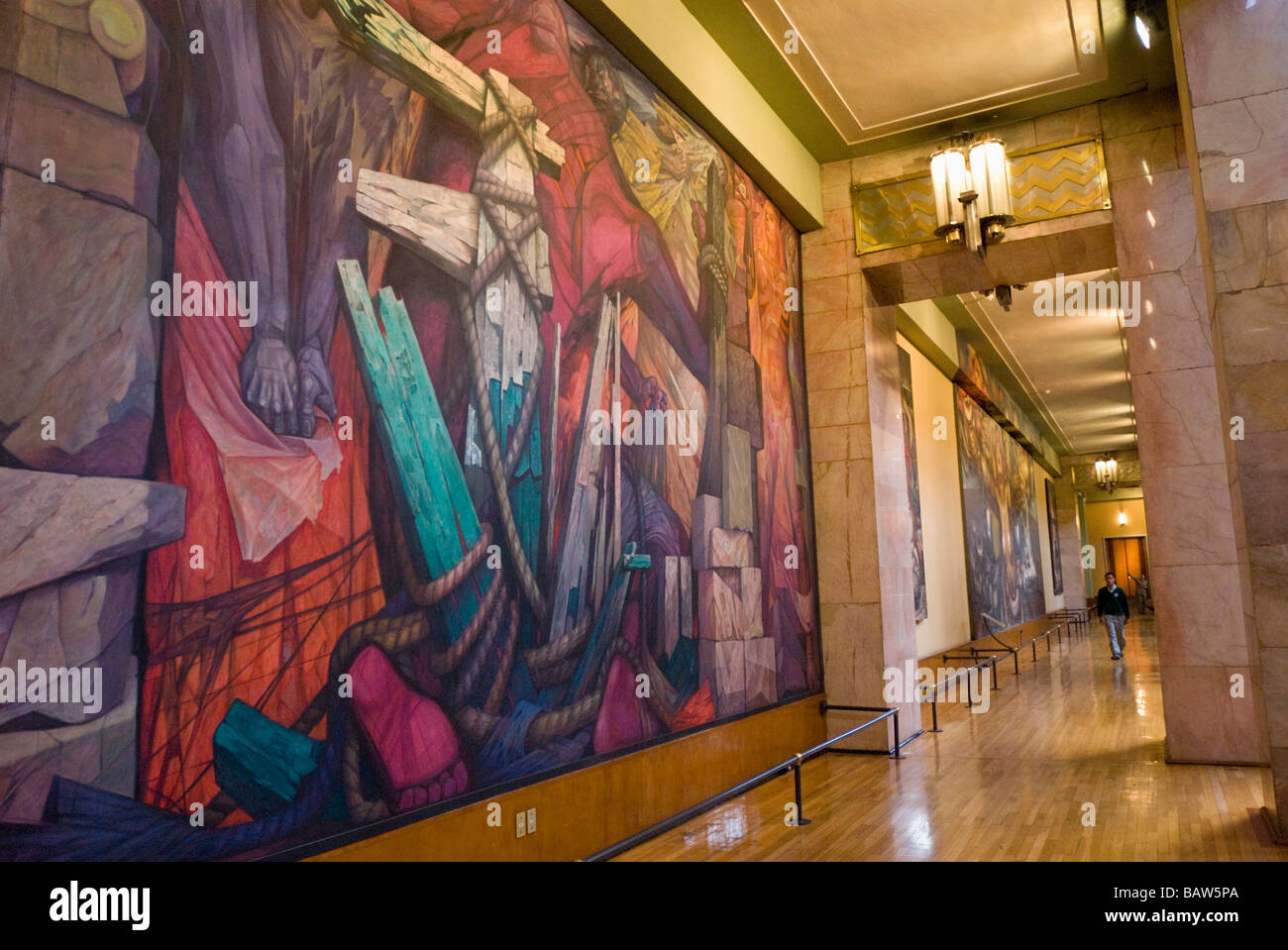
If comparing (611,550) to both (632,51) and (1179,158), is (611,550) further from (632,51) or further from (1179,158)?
(1179,158)

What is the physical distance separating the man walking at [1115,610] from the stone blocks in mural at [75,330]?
62.3 ft

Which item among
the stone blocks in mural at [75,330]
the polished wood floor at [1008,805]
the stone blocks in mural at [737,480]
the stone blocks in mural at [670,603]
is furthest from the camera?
the stone blocks in mural at [737,480]

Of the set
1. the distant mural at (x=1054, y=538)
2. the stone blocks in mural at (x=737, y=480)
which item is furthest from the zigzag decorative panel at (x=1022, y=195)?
the distant mural at (x=1054, y=538)

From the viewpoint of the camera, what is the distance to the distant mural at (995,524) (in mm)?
18625

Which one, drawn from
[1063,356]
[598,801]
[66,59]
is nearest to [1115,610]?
[1063,356]

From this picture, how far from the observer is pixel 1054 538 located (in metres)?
33.2

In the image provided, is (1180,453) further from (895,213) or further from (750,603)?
(750,603)

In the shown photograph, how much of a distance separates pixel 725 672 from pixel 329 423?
4.61 metres

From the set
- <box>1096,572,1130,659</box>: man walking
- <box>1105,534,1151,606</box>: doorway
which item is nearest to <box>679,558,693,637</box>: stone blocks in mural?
<box>1096,572,1130,659</box>: man walking

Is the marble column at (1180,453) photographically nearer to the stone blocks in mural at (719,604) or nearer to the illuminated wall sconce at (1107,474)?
the stone blocks in mural at (719,604)

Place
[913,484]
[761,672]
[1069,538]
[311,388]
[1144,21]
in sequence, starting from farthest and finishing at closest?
[1069,538], [913,484], [761,672], [1144,21], [311,388]

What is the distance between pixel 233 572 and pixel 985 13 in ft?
26.5

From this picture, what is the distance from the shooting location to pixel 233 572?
11.5 feet
